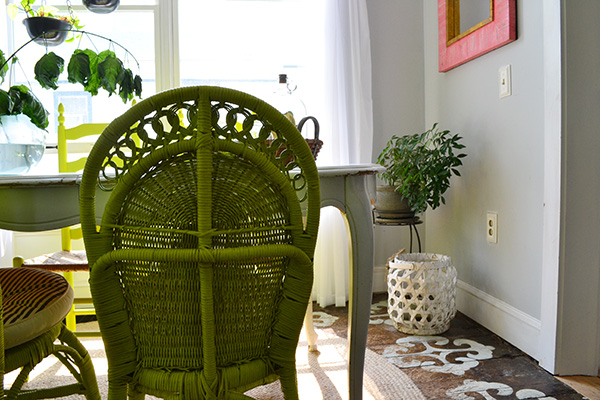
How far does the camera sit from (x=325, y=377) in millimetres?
1896

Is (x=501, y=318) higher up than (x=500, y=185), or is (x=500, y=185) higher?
(x=500, y=185)

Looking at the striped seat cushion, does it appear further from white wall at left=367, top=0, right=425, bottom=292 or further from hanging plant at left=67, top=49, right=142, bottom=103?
white wall at left=367, top=0, right=425, bottom=292

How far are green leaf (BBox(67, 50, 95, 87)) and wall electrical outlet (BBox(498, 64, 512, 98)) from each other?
1.59 metres

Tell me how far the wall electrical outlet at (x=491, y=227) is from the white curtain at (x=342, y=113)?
76 centimetres

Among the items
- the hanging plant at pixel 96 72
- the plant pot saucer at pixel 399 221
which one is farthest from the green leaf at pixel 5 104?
the plant pot saucer at pixel 399 221

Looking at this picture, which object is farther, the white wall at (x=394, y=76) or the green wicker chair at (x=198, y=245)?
the white wall at (x=394, y=76)

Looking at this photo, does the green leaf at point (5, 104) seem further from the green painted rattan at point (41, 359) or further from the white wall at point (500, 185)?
the white wall at point (500, 185)

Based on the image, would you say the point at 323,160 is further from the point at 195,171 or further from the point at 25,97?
the point at 195,171

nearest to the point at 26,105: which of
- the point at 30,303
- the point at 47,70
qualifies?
the point at 47,70

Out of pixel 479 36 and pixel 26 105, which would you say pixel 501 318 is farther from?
pixel 26 105

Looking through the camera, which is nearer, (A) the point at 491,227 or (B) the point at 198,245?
(B) the point at 198,245

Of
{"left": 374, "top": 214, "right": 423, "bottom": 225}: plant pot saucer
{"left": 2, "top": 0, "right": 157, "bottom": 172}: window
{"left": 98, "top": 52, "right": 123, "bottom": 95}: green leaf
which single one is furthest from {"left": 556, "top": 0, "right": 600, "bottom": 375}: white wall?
{"left": 2, "top": 0, "right": 157, "bottom": 172}: window

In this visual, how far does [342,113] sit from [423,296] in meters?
1.12

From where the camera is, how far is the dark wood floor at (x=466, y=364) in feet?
5.54
